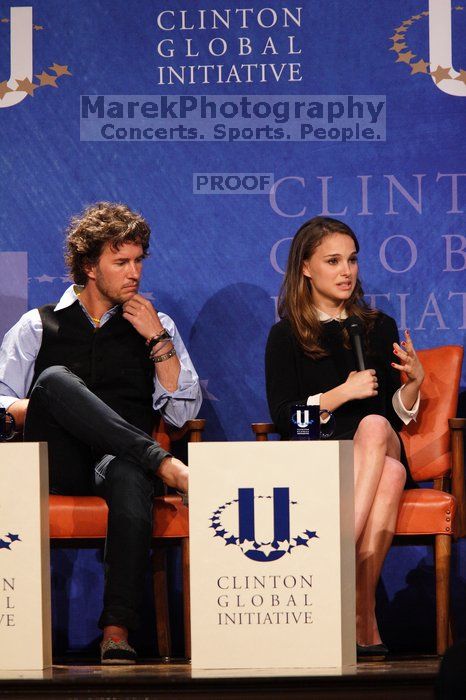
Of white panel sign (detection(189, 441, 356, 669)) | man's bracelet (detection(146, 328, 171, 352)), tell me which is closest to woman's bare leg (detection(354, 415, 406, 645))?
white panel sign (detection(189, 441, 356, 669))

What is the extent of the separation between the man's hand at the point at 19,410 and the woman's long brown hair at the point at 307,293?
3.12ft

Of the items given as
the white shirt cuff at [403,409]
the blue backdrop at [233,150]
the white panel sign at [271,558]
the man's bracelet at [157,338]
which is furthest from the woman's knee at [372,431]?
the blue backdrop at [233,150]

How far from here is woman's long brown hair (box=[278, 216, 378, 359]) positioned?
372 cm

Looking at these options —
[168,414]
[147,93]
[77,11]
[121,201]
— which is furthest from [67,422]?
[77,11]

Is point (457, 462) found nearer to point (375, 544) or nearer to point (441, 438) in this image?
point (441, 438)

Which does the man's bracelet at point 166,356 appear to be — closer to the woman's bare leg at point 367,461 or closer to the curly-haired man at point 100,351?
the curly-haired man at point 100,351

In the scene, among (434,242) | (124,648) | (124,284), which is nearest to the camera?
(124,648)

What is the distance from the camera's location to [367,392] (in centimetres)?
342

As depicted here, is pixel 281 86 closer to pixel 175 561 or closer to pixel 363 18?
pixel 363 18

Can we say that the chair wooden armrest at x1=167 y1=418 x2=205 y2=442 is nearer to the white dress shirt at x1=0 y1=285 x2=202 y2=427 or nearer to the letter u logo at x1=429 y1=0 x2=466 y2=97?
the white dress shirt at x1=0 y1=285 x2=202 y2=427

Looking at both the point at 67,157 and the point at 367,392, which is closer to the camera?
the point at 367,392

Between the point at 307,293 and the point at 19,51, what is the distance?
1.57 metres

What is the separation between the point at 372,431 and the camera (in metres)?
3.26

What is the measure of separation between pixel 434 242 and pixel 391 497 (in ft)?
4.42
